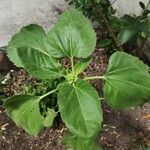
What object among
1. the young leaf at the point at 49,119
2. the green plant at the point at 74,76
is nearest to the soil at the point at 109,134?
the young leaf at the point at 49,119

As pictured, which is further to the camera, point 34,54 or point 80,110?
point 34,54

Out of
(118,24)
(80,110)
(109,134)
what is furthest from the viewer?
(118,24)

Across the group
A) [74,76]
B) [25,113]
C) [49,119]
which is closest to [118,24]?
[49,119]

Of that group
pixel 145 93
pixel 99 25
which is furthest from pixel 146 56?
pixel 145 93

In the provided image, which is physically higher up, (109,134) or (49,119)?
(49,119)

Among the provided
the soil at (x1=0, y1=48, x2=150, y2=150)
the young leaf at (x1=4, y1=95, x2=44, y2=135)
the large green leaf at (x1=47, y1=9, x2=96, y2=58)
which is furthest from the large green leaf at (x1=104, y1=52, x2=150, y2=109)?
the soil at (x1=0, y1=48, x2=150, y2=150)

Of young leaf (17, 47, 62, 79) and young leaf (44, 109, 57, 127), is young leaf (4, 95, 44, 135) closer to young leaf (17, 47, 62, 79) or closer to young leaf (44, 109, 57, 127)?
young leaf (17, 47, 62, 79)

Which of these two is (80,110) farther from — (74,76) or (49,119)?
(49,119)

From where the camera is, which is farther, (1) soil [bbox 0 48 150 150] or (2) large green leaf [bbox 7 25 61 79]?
(1) soil [bbox 0 48 150 150]
